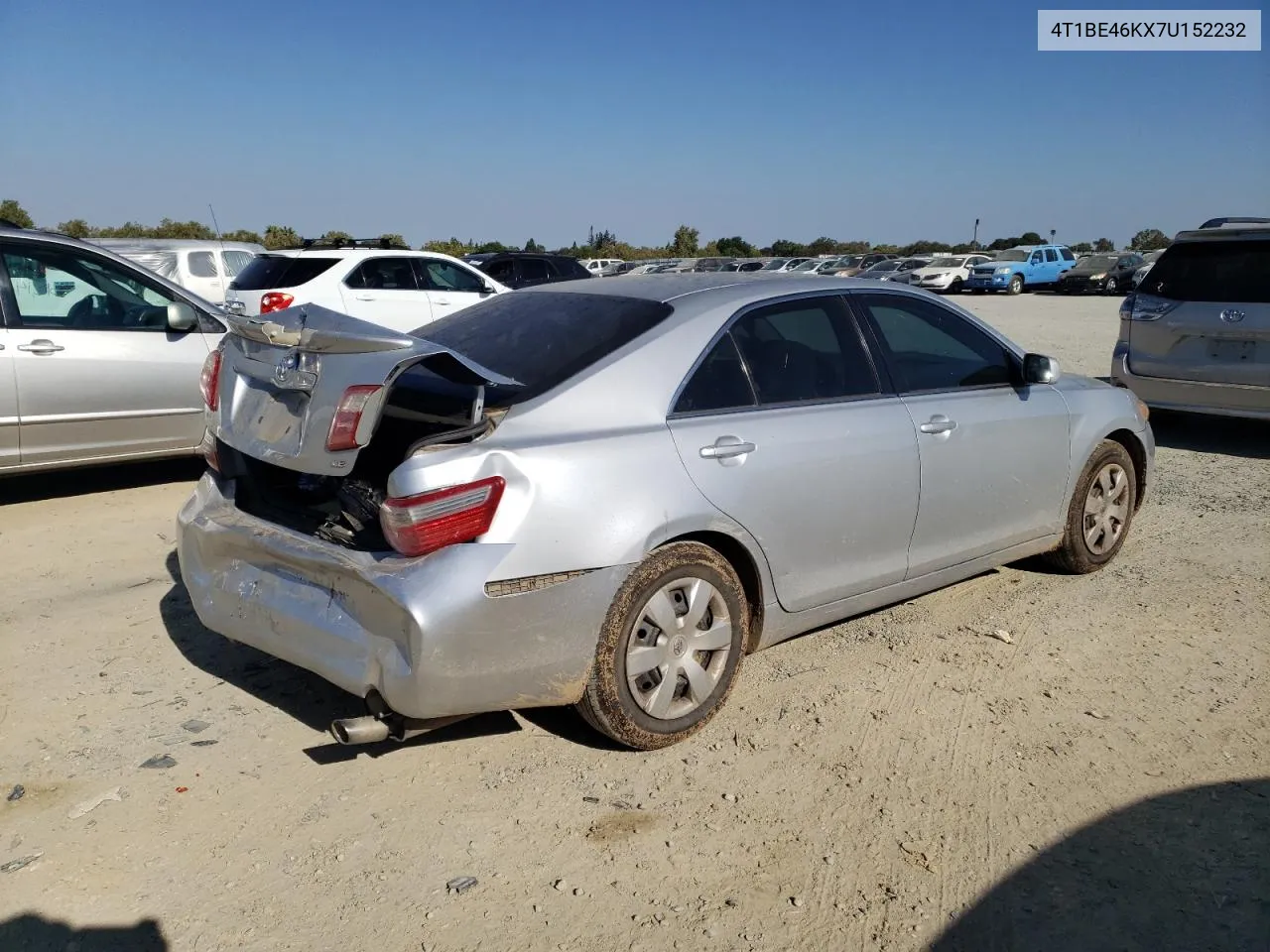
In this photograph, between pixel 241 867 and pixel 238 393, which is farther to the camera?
pixel 238 393

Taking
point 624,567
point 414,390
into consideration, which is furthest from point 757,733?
point 414,390

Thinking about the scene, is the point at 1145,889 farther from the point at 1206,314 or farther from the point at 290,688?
the point at 1206,314

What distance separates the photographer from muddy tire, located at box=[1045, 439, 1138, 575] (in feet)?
17.6

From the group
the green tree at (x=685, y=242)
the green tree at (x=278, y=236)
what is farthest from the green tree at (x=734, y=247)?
the green tree at (x=278, y=236)

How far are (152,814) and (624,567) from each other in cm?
163

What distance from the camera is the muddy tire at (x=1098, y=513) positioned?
5367 millimetres

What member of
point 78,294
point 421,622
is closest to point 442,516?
point 421,622

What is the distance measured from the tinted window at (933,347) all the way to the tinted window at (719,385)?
834mm

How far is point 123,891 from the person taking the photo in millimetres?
2943

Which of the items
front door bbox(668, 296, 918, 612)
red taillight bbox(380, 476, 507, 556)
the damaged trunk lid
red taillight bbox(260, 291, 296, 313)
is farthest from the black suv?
red taillight bbox(380, 476, 507, 556)

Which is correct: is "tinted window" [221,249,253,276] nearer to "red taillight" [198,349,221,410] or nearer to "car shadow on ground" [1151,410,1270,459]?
"car shadow on ground" [1151,410,1270,459]

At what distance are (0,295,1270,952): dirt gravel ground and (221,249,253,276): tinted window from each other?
40.4 feet

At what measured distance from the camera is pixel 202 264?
1609 centimetres

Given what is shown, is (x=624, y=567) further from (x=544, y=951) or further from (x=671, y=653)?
(x=544, y=951)
